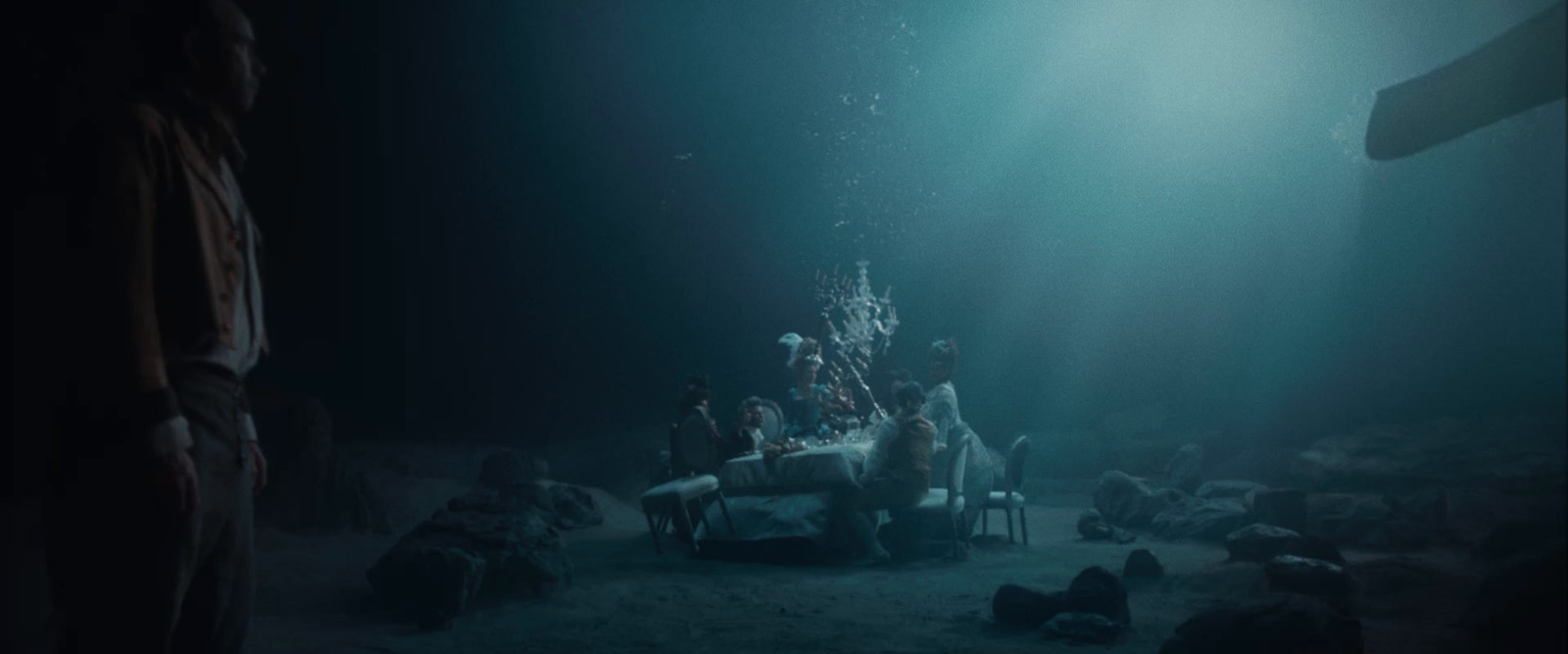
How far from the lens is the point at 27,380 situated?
11.2 ft

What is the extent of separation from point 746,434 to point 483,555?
238 cm

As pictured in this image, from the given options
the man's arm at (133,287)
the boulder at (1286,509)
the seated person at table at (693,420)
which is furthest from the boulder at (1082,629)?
the seated person at table at (693,420)

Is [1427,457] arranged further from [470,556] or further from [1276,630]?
[470,556]

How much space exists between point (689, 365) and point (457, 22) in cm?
555

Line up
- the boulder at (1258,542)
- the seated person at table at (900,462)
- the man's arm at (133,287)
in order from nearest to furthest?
the man's arm at (133,287)
the boulder at (1258,542)
the seated person at table at (900,462)

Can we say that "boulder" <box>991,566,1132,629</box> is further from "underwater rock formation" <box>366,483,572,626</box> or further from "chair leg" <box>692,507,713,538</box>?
"chair leg" <box>692,507,713,538</box>

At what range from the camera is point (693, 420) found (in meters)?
6.33

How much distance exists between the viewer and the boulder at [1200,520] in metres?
6.30

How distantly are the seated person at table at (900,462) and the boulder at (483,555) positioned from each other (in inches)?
78.6

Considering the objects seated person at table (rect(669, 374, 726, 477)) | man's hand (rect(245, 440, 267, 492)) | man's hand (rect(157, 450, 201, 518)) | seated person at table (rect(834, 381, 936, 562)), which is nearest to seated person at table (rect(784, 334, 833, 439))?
seated person at table (rect(669, 374, 726, 477))

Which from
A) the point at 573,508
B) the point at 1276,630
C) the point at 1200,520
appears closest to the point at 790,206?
the point at 573,508

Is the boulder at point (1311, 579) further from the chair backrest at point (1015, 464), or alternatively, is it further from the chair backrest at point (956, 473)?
the chair backrest at point (1015, 464)

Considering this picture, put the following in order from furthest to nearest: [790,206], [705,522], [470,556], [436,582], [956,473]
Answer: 1. [790,206]
2. [705,522]
3. [956,473]
4. [470,556]
5. [436,582]

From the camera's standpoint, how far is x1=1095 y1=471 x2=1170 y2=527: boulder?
7258 millimetres
